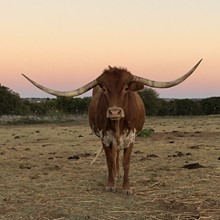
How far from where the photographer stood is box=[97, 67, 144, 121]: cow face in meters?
8.35

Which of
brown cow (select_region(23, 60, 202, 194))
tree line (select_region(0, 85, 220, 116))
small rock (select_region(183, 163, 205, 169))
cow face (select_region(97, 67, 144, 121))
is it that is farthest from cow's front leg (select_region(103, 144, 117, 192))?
tree line (select_region(0, 85, 220, 116))

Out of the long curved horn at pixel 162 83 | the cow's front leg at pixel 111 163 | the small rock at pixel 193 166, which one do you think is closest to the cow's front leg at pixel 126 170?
the cow's front leg at pixel 111 163

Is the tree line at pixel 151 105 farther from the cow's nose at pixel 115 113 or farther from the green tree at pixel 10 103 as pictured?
the cow's nose at pixel 115 113

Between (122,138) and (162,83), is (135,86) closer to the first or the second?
(162,83)

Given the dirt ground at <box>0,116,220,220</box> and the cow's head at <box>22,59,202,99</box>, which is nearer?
the dirt ground at <box>0,116,220,220</box>

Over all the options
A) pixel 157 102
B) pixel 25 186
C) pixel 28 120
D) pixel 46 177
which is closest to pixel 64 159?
pixel 46 177

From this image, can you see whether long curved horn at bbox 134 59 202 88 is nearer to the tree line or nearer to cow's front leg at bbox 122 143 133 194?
cow's front leg at bbox 122 143 133 194

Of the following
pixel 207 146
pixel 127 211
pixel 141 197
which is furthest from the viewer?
pixel 207 146

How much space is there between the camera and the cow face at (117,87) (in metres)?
8.35

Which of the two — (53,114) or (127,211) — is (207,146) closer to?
(127,211)

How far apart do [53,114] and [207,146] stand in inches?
1099

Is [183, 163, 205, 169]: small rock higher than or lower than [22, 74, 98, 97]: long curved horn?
lower

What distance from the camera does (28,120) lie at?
40438 mm

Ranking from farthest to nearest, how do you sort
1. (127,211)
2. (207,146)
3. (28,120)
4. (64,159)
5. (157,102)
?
(157,102) → (28,120) → (207,146) → (64,159) → (127,211)
